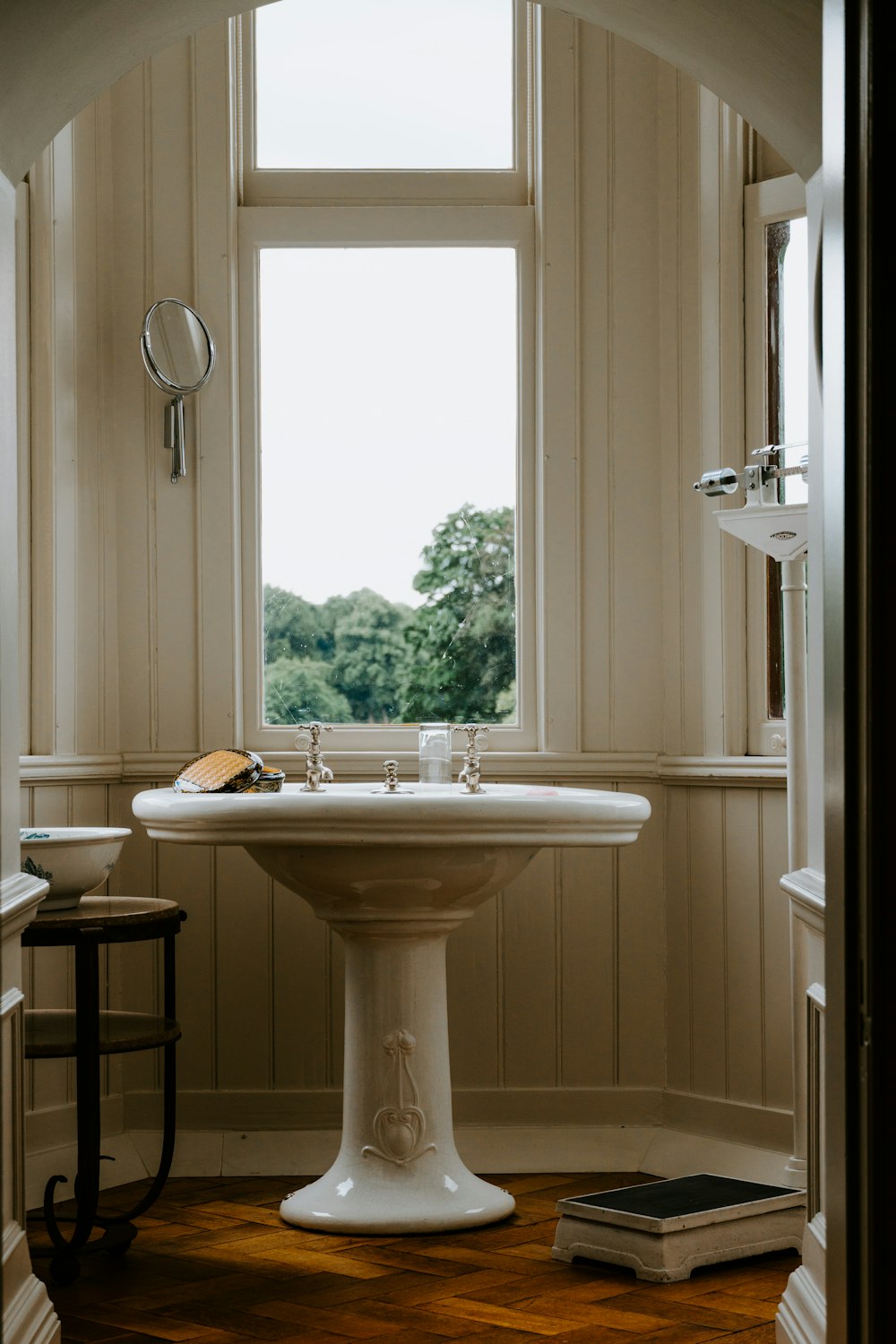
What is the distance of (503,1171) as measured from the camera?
10.4 ft

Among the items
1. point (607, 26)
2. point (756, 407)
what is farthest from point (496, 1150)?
point (607, 26)

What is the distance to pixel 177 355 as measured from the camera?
10.7ft

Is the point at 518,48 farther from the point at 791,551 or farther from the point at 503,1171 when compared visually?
the point at 503,1171

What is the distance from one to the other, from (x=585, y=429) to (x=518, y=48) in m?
0.92

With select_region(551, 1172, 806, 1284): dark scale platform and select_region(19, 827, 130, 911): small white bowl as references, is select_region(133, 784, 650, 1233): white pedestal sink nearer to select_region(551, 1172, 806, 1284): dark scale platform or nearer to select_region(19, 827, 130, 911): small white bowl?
select_region(19, 827, 130, 911): small white bowl

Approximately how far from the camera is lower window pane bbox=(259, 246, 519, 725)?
3.41 m

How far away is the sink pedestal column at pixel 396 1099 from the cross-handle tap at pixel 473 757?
0.30m

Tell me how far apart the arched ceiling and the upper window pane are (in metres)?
1.37

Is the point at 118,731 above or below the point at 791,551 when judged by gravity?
below

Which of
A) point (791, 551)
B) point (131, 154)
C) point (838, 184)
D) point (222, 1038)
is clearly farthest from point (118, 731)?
point (838, 184)

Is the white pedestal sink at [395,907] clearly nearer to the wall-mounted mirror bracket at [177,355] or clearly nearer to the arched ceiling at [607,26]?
the wall-mounted mirror bracket at [177,355]

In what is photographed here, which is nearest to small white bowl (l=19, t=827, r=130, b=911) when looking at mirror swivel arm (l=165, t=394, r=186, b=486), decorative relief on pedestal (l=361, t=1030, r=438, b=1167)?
decorative relief on pedestal (l=361, t=1030, r=438, b=1167)

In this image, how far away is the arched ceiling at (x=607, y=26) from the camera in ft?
5.67
